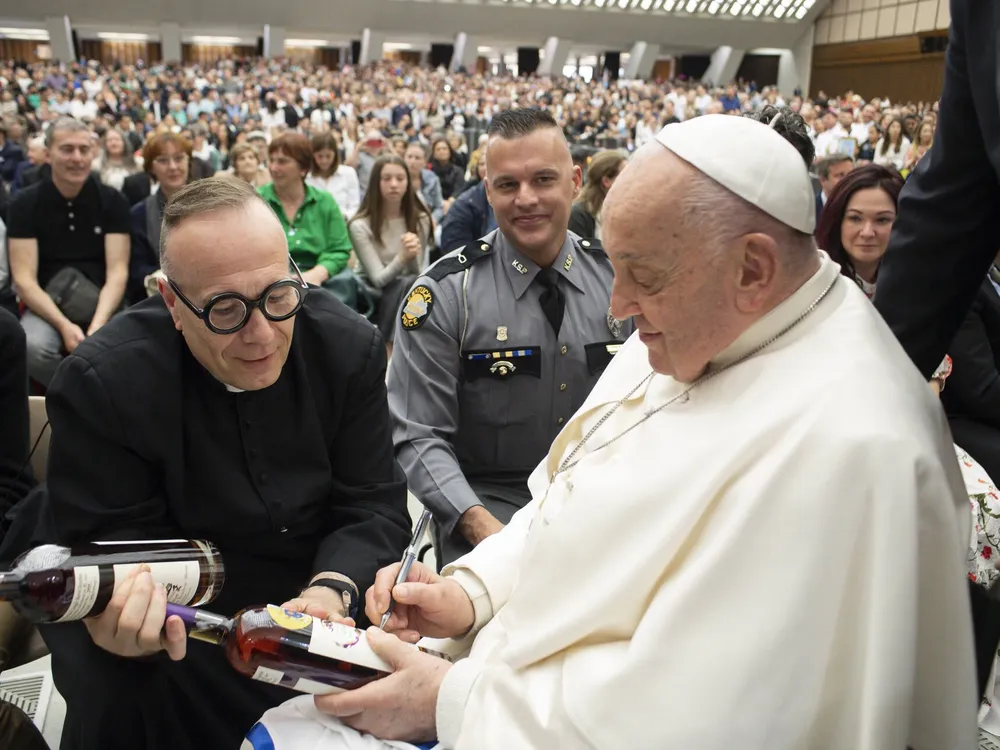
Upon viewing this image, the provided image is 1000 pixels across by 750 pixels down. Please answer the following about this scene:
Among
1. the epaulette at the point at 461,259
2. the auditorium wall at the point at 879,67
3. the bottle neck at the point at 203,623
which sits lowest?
the bottle neck at the point at 203,623

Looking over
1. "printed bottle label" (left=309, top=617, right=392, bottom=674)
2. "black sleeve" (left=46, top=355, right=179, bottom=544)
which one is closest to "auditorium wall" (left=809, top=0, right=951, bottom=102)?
"black sleeve" (left=46, top=355, right=179, bottom=544)

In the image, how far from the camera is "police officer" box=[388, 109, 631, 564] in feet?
8.43

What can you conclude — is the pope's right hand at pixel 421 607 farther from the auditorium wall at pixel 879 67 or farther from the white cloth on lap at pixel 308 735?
the auditorium wall at pixel 879 67

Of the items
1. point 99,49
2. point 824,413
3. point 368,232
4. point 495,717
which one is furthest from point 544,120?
point 99,49

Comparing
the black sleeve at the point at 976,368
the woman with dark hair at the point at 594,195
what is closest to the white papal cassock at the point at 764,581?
the black sleeve at the point at 976,368

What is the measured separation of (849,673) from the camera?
1168 mm

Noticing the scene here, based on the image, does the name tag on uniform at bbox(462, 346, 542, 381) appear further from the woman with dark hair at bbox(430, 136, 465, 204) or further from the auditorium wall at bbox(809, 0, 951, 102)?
the auditorium wall at bbox(809, 0, 951, 102)

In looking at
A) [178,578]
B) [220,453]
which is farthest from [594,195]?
[178,578]

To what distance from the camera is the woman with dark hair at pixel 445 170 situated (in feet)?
35.2

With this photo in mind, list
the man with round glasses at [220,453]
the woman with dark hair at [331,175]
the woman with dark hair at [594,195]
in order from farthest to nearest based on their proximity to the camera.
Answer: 1. the woman with dark hair at [331,175]
2. the woman with dark hair at [594,195]
3. the man with round glasses at [220,453]

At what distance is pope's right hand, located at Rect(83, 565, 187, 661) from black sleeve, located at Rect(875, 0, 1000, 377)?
160 centimetres

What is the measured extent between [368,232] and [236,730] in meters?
4.13

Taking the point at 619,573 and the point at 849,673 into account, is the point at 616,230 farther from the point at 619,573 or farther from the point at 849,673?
the point at 849,673

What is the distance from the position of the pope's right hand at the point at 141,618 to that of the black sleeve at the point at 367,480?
544 mm
